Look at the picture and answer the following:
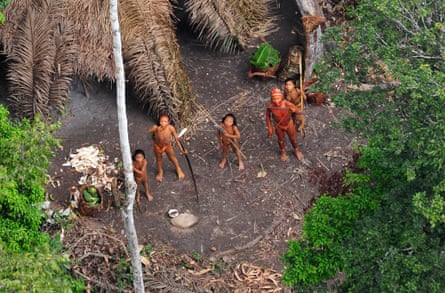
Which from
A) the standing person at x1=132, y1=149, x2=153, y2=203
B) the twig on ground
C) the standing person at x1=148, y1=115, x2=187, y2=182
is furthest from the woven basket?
the twig on ground

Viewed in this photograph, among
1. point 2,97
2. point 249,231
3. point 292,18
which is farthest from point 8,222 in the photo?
point 292,18

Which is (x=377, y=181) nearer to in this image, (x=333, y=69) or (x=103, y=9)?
(x=333, y=69)

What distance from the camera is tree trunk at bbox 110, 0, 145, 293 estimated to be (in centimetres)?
896

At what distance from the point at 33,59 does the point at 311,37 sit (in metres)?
5.02

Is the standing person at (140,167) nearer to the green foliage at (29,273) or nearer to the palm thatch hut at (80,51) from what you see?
the palm thatch hut at (80,51)

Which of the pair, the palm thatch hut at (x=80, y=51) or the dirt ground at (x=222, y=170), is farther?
the palm thatch hut at (x=80, y=51)

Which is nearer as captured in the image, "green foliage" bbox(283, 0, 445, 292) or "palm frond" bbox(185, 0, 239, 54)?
"green foliage" bbox(283, 0, 445, 292)

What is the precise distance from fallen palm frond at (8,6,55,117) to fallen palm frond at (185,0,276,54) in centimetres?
286

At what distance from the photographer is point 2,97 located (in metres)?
14.5

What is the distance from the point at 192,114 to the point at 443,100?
7.20m

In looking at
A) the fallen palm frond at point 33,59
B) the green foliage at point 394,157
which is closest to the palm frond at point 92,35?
the fallen palm frond at point 33,59

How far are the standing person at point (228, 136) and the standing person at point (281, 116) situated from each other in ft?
2.00

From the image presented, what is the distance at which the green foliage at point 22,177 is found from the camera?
924 centimetres

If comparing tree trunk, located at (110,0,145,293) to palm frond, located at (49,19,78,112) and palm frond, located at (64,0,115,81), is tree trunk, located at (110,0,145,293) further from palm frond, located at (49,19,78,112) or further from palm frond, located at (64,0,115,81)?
palm frond, located at (49,19,78,112)
